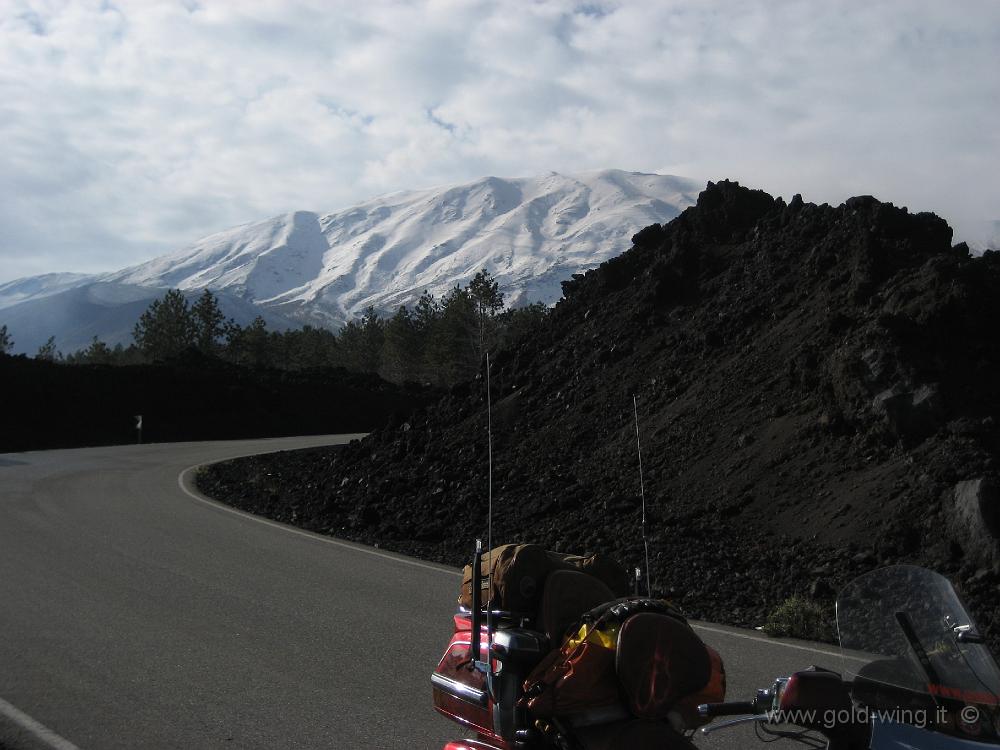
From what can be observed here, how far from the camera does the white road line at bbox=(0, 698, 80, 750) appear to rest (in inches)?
207

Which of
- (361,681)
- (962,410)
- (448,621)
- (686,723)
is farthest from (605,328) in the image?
(686,723)

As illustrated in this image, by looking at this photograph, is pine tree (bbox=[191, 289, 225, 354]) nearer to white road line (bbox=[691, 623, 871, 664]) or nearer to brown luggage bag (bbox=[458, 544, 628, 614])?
white road line (bbox=[691, 623, 871, 664])

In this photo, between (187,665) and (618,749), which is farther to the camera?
(187,665)

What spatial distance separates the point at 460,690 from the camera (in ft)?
14.0

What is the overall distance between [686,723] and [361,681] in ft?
11.1

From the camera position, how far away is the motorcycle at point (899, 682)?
2.89 meters

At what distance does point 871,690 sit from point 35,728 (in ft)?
15.1

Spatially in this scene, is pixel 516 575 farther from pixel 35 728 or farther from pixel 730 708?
pixel 35 728

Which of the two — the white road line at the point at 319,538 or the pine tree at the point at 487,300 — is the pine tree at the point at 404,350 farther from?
the white road line at the point at 319,538

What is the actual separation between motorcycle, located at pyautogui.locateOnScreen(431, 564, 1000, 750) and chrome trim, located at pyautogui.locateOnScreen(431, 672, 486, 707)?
0.22 meters

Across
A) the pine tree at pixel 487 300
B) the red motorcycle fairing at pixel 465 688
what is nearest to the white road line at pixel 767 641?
the red motorcycle fairing at pixel 465 688

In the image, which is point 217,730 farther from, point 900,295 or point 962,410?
point 900,295

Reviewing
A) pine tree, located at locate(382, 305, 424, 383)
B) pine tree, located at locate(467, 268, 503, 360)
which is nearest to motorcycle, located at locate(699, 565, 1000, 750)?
pine tree, located at locate(467, 268, 503, 360)

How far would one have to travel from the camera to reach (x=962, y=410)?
11.6 meters
